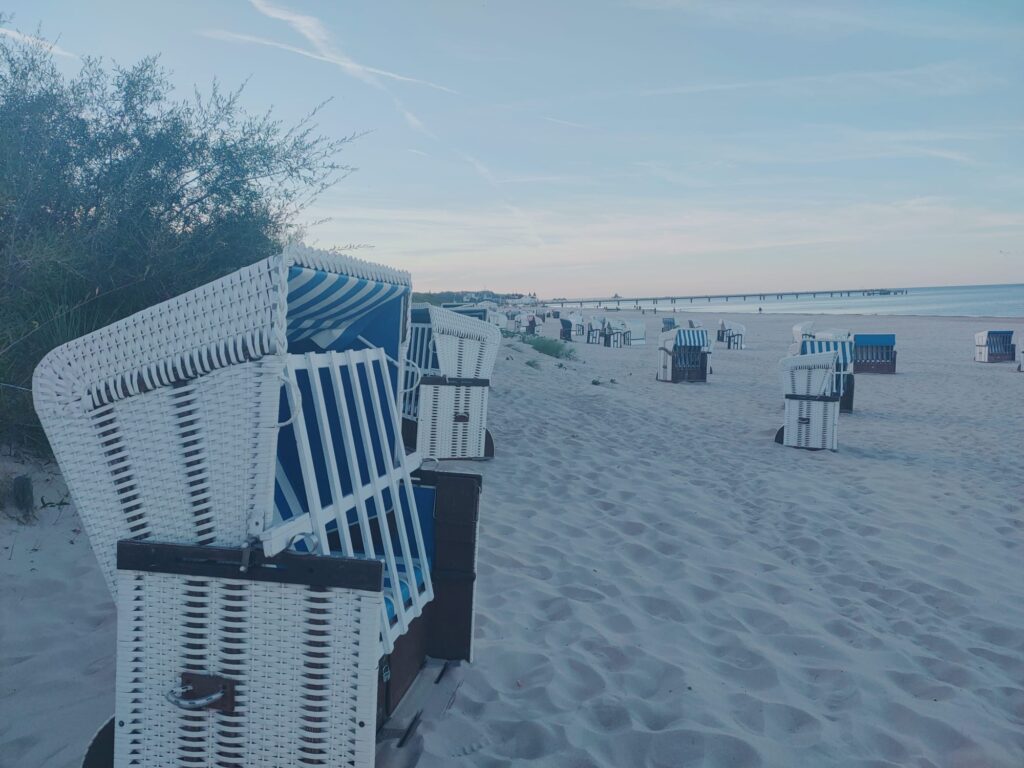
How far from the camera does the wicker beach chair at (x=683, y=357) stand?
14.9 m

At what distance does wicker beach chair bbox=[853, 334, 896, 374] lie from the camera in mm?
17359

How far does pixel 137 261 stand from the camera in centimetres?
575

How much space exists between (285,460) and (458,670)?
1059 millimetres

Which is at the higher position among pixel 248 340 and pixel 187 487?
pixel 248 340

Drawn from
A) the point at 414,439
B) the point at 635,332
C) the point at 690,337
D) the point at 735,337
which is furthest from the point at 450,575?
the point at 635,332

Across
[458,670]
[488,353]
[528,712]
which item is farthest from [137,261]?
[528,712]

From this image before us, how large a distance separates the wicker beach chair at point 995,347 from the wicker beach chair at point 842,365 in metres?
11.1

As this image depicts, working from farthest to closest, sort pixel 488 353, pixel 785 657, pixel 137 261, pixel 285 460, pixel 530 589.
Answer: pixel 488 353
pixel 137 261
pixel 530 589
pixel 785 657
pixel 285 460

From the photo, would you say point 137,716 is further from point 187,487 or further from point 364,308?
point 364,308

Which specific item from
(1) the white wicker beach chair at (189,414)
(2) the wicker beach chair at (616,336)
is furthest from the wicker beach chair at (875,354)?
(1) the white wicker beach chair at (189,414)

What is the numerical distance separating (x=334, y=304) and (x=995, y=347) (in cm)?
2207

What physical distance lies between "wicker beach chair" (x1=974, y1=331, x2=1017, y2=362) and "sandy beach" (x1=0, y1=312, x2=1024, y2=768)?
14946 mm

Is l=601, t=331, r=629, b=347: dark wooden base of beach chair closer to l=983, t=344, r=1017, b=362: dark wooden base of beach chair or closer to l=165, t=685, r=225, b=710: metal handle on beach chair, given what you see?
l=983, t=344, r=1017, b=362: dark wooden base of beach chair

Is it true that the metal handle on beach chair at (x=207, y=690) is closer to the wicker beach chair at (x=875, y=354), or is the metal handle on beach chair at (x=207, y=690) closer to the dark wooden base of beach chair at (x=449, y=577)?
the dark wooden base of beach chair at (x=449, y=577)
